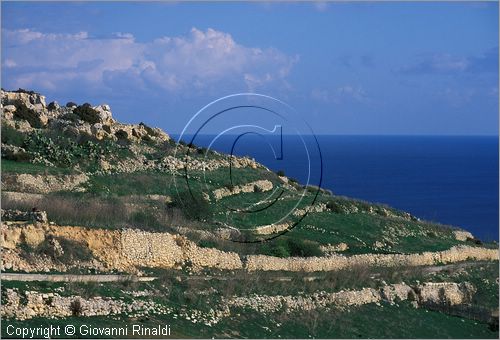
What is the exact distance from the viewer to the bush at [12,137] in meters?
52.4

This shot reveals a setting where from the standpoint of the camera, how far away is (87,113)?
214 feet

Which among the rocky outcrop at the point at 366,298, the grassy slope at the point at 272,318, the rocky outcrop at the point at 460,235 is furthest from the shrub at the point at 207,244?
the rocky outcrop at the point at 460,235

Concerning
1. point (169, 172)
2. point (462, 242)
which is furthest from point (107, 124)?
point (462, 242)

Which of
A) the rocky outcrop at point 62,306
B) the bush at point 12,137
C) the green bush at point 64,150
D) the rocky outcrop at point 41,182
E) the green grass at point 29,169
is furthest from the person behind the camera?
the bush at point 12,137

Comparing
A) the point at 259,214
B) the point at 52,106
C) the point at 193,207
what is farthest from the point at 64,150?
the point at 52,106

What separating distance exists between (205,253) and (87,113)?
3459 cm

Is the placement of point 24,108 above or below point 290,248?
above

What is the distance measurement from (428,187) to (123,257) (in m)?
123

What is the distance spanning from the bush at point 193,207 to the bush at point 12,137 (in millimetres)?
13365

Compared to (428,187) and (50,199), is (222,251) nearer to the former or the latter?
(50,199)

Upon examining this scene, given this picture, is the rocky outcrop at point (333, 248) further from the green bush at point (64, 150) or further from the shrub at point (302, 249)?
the green bush at point (64, 150)

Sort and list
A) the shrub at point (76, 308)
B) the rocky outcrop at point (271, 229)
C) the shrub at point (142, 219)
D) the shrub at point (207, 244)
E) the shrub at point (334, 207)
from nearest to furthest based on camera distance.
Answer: the shrub at point (76, 308), the shrub at point (142, 219), the shrub at point (207, 244), the rocky outcrop at point (271, 229), the shrub at point (334, 207)

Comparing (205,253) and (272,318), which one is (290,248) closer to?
(205,253)

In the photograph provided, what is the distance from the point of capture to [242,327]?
86.4ft
